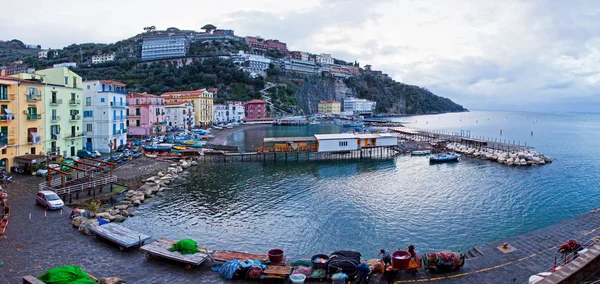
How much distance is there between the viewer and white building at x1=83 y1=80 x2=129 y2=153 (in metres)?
50.2

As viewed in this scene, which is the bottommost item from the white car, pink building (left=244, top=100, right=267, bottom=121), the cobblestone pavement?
the cobblestone pavement

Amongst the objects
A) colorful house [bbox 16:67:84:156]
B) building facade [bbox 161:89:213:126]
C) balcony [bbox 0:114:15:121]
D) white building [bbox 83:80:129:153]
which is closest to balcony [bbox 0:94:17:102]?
balcony [bbox 0:114:15:121]

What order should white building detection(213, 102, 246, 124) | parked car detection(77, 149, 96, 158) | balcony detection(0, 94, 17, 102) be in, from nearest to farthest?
1. balcony detection(0, 94, 17, 102)
2. parked car detection(77, 149, 96, 158)
3. white building detection(213, 102, 246, 124)

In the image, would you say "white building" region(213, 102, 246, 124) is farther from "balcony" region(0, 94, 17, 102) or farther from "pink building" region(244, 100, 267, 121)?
"balcony" region(0, 94, 17, 102)

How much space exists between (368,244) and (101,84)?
4316 cm

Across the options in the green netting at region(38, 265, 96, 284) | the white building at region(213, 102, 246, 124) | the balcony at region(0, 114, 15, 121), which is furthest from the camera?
the white building at region(213, 102, 246, 124)

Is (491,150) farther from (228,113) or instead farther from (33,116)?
(228,113)

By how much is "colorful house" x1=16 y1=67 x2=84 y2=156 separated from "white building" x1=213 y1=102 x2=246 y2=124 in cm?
7316

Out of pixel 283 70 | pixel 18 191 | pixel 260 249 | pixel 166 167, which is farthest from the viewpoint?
pixel 283 70

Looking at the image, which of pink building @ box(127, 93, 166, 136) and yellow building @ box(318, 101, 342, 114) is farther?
yellow building @ box(318, 101, 342, 114)

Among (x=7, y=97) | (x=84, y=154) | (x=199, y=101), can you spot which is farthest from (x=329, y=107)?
(x=7, y=97)

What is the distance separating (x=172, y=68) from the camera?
527 ft

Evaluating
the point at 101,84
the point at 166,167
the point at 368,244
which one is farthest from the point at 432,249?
the point at 101,84

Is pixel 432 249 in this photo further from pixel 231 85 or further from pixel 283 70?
pixel 283 70
